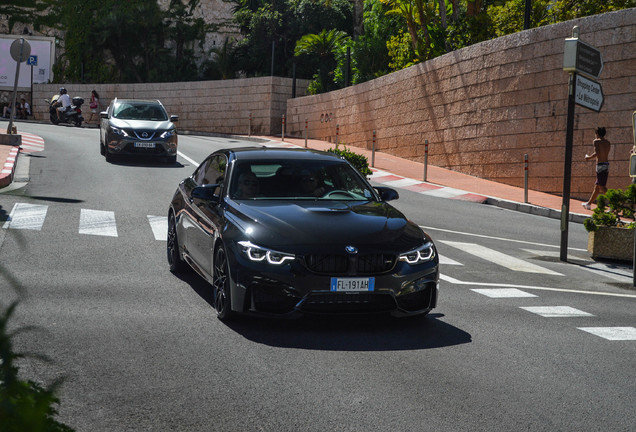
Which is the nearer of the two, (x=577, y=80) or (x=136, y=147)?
(x=577, y=80)

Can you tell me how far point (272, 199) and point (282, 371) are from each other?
2503 millimetres

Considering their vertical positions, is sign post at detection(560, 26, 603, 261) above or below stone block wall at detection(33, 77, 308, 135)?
below

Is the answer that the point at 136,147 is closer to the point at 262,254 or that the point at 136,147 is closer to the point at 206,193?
the point at 206,193

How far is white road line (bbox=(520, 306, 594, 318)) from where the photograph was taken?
8445mm

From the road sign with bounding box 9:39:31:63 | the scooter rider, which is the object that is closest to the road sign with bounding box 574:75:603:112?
the road sign with bounding box 9:39:31:63

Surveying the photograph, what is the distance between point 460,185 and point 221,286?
16782 millimetres

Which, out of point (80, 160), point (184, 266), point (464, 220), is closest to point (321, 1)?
point (80, 160)

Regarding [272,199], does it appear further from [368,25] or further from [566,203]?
[368,25]

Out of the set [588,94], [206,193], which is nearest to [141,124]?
[588,94]

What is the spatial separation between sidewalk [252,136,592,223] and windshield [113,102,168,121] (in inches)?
266

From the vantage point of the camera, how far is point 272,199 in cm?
802

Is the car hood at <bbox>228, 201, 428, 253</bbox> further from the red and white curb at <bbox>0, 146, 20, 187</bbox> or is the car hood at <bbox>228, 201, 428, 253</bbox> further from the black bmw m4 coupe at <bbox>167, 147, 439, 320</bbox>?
the red and white curb at <bbox>0, 146, 20, 187</bbox>

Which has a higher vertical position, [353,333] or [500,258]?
[500,258]

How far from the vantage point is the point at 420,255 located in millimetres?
7180
